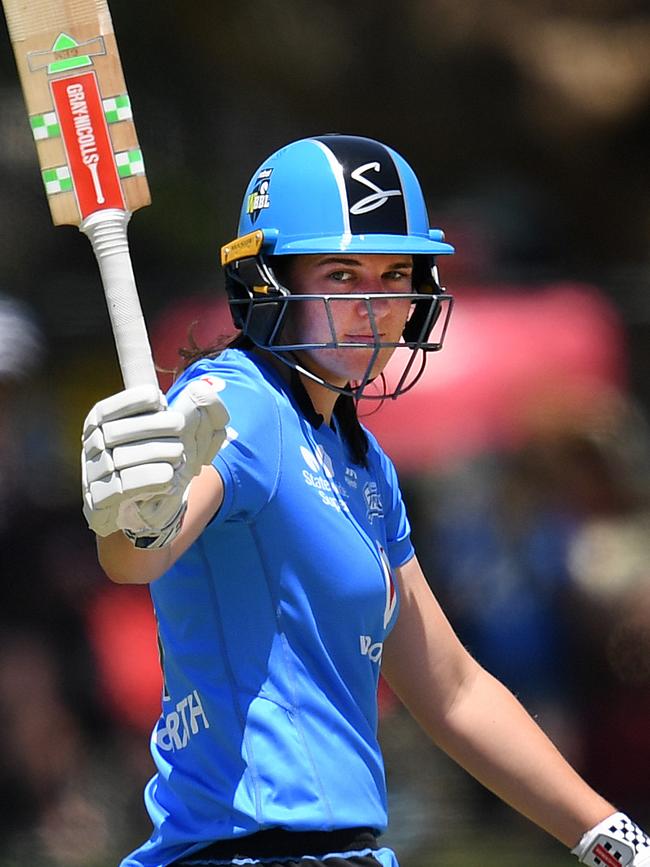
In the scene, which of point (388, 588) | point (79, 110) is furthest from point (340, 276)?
point (79, 110)

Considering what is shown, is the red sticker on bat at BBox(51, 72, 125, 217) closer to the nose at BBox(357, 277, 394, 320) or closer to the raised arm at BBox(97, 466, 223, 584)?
the raised arm at BBox(97, 466, 223, 584)

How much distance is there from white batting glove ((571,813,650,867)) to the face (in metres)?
0.87

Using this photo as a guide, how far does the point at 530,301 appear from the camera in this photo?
464 cm

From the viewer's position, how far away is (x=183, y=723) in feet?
7.68

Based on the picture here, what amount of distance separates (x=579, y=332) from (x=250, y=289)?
226 centimetres

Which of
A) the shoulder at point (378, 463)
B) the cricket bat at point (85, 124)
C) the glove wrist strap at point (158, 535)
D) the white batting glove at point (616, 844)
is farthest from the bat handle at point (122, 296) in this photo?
the white batting glove at point (616, 844)

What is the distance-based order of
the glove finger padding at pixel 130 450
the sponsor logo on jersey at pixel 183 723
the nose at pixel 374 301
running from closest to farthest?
1. the glove finger padding at pixel 130 450
2. the sponsor logo on jersey at pixel 183 723
3. the nose at pixel 374 301

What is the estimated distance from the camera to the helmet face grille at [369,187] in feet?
8.20

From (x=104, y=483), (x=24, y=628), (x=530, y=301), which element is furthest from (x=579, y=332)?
(x=104, y=483)

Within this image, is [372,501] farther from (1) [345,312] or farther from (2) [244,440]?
(2) [244,440]

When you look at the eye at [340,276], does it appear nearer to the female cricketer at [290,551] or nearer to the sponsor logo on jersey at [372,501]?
the female cricketer at [290,551]

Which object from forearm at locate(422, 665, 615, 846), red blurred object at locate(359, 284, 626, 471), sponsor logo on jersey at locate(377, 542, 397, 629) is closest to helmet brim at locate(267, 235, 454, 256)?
sponsor logo on jersey at locate(377, 542, 397, 629)

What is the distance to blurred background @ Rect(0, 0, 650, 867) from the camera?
179 inches

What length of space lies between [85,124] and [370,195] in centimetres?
73
